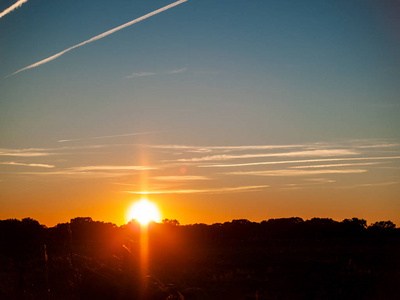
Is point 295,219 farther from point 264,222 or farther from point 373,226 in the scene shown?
point 373,226

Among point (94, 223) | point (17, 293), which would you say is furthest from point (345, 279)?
point (94, 223)

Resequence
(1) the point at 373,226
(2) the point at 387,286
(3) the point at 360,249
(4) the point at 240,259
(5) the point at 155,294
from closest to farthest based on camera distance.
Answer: (5) the point at 155,294 < (2) the point at 387,286 < (4) the point at 240,259 < (3) the point at 360,249 < (1) the point at 373,226

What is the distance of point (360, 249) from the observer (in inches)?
1795

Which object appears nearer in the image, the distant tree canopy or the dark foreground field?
the dark foreground field

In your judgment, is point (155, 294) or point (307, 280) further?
point (307, 280)

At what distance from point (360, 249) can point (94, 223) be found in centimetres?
5342

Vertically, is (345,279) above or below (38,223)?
below

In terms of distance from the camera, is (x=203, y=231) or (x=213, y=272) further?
(x=203, y=231)

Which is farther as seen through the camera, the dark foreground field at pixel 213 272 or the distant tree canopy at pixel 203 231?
the distant tree canopy at pixel 203 231

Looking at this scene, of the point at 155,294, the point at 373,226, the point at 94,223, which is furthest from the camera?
the point at 94,223

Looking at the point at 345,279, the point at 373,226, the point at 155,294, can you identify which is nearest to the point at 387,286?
the point at 345,279

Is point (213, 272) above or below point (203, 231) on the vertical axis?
below

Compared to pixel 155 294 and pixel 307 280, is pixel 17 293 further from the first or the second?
pixel 307 280

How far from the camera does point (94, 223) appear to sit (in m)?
84.2
